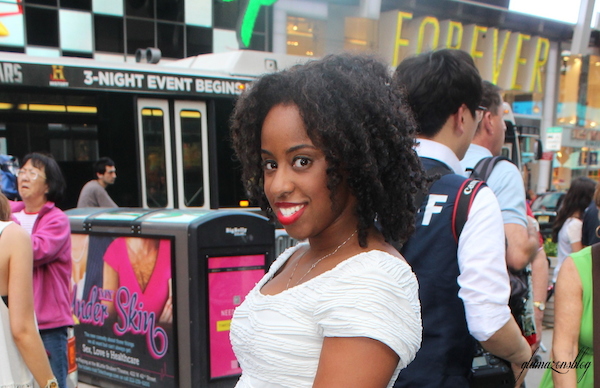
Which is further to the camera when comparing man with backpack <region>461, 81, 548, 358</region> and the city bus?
the city bus

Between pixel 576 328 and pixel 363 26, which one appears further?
pixel 363 26

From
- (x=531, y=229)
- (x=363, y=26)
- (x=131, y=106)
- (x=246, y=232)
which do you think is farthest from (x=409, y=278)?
(x=363, y=26)

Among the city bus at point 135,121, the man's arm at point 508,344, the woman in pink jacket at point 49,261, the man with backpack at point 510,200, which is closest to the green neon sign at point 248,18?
the city bus at point 135,121

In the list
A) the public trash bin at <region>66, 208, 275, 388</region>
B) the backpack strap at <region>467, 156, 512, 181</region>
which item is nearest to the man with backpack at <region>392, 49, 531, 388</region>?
the backpack strap at <region>467, 156, 512, 181</region>

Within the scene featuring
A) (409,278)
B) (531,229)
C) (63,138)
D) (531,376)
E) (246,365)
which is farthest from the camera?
(63,138)

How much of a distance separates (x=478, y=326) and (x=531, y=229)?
1070 mm

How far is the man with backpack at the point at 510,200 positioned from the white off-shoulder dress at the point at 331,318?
1.49 meters

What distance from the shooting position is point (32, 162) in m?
4.04

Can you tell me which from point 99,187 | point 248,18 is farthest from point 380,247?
point 248,18

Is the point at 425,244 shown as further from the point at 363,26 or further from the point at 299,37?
the point at 363,26

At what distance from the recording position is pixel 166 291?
504cm

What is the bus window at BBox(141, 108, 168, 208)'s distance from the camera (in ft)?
30.5

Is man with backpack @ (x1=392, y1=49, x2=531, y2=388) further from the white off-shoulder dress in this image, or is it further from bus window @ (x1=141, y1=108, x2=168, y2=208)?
bus window @ (x1=141, y1=108, x2=168, y2=208)

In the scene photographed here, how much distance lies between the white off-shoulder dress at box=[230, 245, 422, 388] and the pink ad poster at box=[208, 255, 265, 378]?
3.73 m
